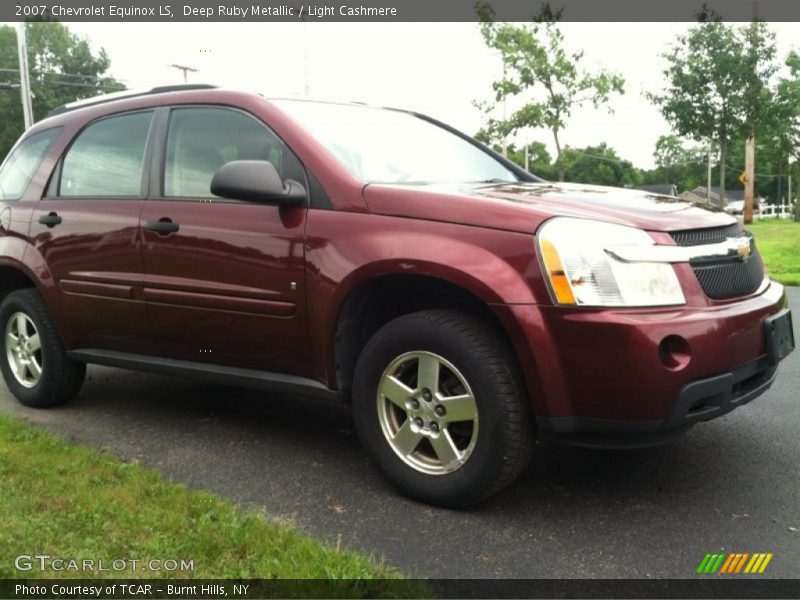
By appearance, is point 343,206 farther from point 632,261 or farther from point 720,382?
point 720,382

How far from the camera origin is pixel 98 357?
4.48 m

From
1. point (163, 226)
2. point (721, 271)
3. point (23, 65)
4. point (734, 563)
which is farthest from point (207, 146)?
point (23, 65)

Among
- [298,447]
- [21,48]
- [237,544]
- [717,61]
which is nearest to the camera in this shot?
[237,544]

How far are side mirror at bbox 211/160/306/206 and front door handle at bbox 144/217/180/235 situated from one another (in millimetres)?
517

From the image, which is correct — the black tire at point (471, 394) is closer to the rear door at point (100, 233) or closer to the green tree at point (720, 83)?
the rear door at point (100, 233)

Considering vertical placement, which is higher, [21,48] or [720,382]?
[21,48]

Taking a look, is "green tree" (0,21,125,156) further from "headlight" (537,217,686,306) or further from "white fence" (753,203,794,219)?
"headlight" (537,217,686,306)

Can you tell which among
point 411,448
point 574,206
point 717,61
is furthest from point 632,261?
point 717,61

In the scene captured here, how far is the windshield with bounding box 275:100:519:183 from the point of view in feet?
12.4

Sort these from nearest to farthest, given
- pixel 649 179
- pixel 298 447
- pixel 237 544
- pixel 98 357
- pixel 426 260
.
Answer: pixel 237 544
pixel 426 260
pixel 298 447
pixel 98 357
pixel 649 179

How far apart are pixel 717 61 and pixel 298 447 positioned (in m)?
25.4

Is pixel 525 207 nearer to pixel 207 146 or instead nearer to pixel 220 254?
pixel 220 254

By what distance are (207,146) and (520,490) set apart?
2292 millimetres

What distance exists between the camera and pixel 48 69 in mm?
64312
